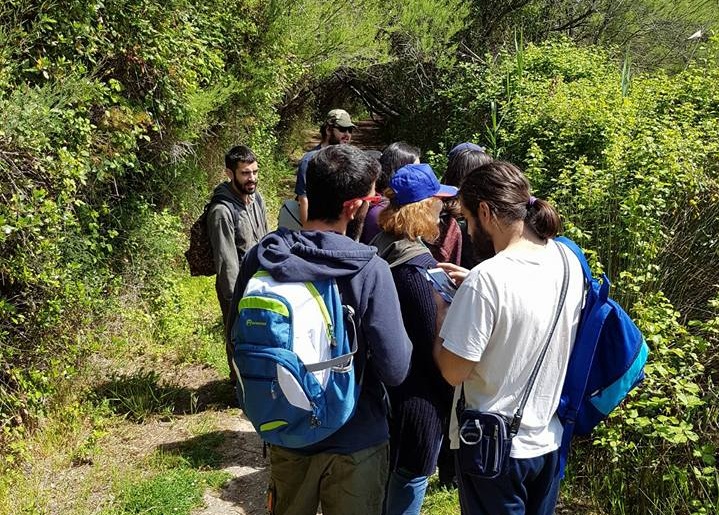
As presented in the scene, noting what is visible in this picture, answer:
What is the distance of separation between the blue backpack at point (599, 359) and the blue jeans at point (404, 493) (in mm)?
704

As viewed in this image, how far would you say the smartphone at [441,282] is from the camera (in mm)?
2330

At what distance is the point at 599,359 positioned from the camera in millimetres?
2125

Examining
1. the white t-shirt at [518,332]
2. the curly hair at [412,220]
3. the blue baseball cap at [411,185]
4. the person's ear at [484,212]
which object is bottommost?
the white t-shirt at [518,332]

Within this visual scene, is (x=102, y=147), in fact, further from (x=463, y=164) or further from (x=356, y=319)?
(x=356, y=319)

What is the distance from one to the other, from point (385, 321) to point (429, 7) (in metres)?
10.9

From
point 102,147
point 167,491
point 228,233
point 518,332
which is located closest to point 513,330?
point 518,332

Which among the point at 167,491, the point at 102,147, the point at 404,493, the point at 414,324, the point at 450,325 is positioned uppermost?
the point at 102,147

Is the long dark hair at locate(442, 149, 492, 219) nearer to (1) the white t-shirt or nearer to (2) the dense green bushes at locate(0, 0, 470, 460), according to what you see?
(1) the white t-shirt

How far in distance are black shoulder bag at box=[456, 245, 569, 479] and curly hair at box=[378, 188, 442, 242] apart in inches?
25.5

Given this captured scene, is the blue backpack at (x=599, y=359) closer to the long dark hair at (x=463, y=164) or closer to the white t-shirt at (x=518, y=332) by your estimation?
the white t-shirt at (x=518, y=332)

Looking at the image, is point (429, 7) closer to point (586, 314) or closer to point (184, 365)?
point (184, 365)

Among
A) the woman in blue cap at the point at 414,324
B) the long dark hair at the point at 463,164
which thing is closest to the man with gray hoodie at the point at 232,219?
the long dark hair at the point at 463,164

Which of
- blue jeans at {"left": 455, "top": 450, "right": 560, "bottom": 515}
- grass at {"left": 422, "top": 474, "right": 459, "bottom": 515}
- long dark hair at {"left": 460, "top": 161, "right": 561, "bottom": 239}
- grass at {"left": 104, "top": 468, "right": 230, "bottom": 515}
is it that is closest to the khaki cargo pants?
blue jeans at {"left": 455, "top": 450, "right": 560, "bottom": 515}

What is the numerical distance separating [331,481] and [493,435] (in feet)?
1.93
